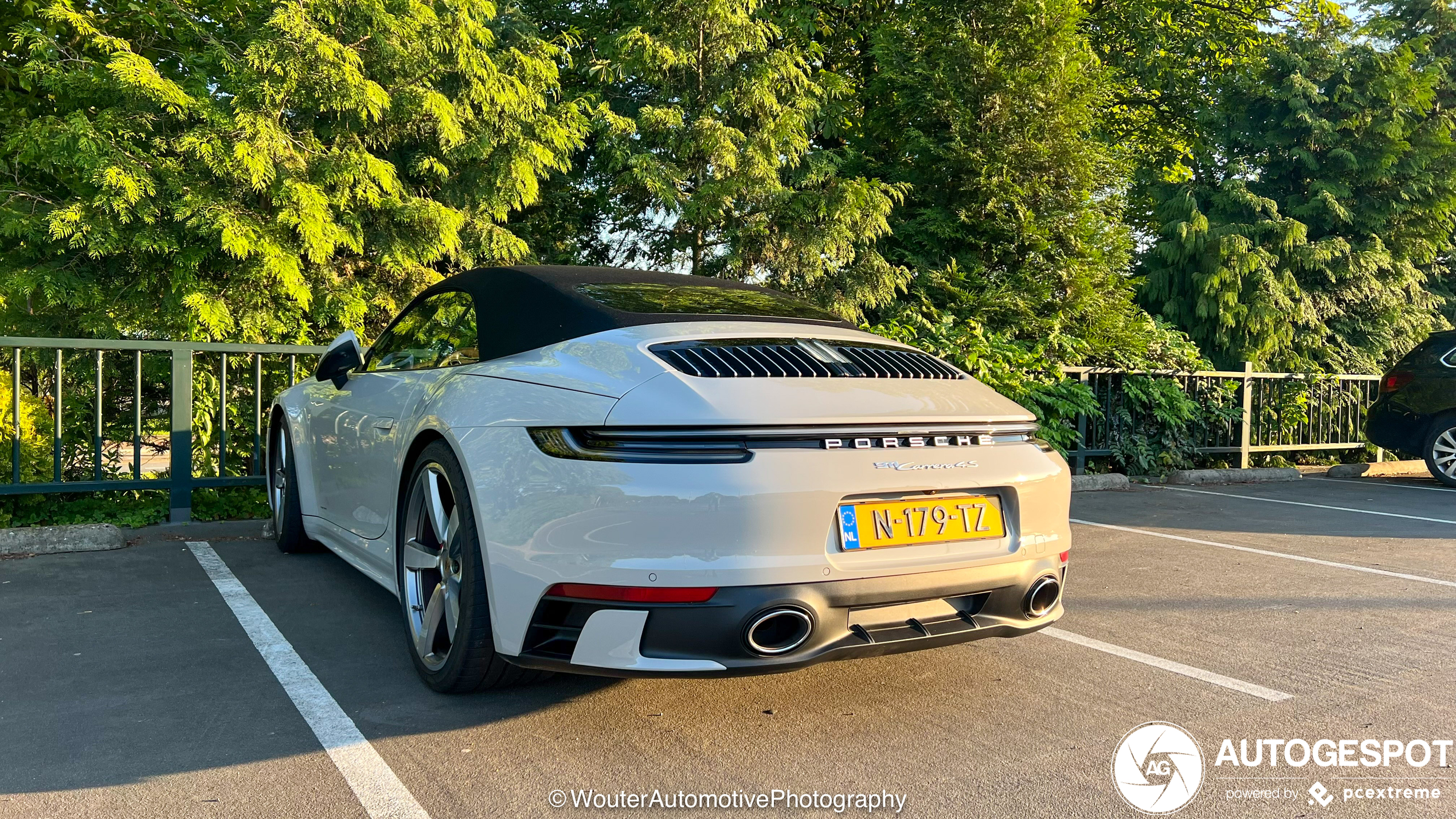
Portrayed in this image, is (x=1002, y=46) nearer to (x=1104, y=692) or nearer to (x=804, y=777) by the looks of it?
(x=1104, y=692)

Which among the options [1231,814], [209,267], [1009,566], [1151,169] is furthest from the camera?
[1151,169]

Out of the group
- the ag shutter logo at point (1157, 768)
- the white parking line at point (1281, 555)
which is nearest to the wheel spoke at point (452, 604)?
the ag shutter logo at point (1157, 768)

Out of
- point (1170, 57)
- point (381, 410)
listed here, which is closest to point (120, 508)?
point (381, 410)

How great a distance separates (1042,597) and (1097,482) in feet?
21.5

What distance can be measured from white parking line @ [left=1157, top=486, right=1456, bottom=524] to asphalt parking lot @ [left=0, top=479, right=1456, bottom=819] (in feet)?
11.3

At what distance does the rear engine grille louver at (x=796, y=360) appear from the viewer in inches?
110

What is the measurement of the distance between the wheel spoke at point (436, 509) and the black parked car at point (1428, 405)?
35.0ft

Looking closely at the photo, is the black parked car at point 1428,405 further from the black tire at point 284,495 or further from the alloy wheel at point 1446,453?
the black tire at point 284,495

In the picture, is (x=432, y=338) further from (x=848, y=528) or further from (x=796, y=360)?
(x=848, y=528)

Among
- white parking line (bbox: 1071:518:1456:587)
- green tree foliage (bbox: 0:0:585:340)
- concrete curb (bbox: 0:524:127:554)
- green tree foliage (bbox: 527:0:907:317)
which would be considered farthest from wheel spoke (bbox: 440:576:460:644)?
green tree foliage (bbox: 527:0:907:317)

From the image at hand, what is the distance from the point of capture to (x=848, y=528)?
102 inches

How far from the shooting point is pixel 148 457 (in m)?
6.87

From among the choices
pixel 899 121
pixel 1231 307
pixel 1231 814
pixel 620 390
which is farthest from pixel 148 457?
pixel 1231 307

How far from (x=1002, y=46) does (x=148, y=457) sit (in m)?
9.38
